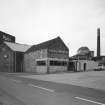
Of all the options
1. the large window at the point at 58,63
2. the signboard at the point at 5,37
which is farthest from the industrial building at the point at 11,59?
the signboard at the point at 5,37

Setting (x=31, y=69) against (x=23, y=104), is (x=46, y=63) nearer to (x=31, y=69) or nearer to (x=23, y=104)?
(x=31, y=69)

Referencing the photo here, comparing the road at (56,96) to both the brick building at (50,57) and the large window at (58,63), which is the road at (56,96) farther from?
the large window at (58,63)

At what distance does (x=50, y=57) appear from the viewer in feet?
114

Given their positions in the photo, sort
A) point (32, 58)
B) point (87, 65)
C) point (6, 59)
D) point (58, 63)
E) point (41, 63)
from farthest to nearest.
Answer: point (6, 59) < point (87, 65) < point (32, 58) < point (58, 63) < point (41, 63)

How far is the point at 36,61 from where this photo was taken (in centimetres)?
3819

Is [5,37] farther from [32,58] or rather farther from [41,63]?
[41,63]

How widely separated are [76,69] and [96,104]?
33660mm

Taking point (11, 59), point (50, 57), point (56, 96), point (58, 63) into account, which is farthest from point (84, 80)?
point (11, 59)

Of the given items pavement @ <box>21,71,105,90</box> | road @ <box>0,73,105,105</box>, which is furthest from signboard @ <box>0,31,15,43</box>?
road @ <box>0,73,105,105</box>

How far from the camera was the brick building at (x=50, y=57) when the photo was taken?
113 ft

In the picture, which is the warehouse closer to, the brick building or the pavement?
the brick building

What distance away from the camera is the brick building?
3441cm

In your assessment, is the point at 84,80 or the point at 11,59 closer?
the point at 84,80

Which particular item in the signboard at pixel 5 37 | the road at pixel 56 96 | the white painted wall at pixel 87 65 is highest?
the signboard at pixel 5 37
